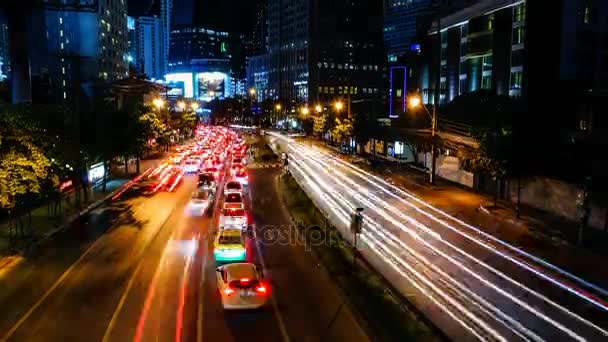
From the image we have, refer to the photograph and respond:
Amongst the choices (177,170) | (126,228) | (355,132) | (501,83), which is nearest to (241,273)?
(126,228)

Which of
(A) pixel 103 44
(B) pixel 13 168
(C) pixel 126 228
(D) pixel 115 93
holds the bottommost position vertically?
(C) pixel 126 228

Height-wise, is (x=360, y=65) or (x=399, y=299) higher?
(x=360, y=65)

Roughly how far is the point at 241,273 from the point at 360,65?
608ft

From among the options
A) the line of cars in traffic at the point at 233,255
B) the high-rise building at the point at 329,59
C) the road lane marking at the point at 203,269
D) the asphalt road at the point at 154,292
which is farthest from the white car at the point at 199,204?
the high-rise building at the point at 329,59

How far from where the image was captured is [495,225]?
29.6 meters

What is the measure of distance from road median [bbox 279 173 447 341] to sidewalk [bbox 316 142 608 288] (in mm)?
7775

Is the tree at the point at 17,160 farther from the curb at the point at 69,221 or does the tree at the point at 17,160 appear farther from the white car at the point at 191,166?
the white car at the point at 191,166

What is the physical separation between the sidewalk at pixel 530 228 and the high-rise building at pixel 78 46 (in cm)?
5769

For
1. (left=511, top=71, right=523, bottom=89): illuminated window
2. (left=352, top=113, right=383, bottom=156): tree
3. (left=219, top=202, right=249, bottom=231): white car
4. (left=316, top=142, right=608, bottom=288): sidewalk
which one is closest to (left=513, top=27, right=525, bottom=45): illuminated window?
(left=511, top=71, right=523, bottom=89): illuminated window

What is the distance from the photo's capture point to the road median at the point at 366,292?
14781 millimetres

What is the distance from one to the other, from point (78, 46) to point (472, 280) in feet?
350

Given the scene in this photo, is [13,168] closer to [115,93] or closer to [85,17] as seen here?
[115,93]

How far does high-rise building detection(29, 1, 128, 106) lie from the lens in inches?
3595

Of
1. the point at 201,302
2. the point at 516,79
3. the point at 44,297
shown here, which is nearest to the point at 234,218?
the point at 201,302
